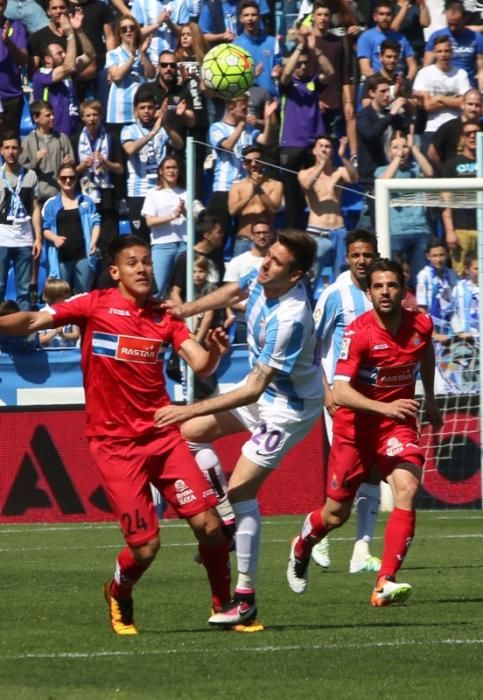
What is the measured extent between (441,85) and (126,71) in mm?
3959

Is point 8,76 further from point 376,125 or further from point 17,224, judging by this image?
point 376,125

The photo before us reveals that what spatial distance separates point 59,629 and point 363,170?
11220mm

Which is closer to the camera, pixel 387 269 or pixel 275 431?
pixel 275 431

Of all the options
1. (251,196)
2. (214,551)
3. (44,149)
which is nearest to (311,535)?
(214,551)

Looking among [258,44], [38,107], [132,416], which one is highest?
[258,44]

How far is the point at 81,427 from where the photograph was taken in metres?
15.4

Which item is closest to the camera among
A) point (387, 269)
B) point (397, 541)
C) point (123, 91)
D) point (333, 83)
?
point (397, 541)

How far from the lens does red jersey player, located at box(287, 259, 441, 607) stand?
341 inches

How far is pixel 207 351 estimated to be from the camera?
7273mm

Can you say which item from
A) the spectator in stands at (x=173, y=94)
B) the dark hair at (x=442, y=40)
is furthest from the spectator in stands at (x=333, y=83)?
the spectator in stands at (x=173, y=94)

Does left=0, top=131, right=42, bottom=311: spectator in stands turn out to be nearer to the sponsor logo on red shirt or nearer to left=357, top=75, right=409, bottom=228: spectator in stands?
left=357, top=75, right=409, bottom=228: spectator in stands

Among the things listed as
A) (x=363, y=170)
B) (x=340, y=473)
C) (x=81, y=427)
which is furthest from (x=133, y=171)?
(x=340, y=473)

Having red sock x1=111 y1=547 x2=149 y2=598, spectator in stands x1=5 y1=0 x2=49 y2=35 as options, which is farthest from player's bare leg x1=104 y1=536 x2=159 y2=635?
spectator in stands x1=5 y1=0 x2=49 y2=35

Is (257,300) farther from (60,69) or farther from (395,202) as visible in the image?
(60,69)
